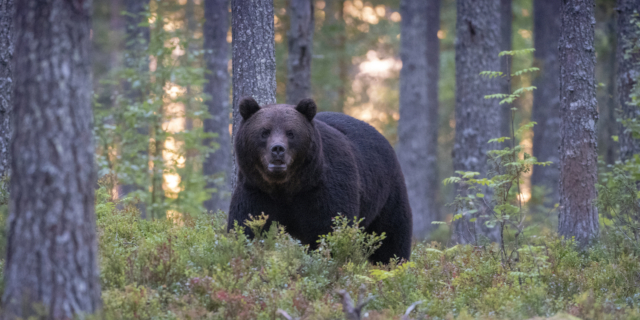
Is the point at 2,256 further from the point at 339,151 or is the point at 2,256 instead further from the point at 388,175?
the point at 388,175

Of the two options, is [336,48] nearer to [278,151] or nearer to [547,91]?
[547,91]

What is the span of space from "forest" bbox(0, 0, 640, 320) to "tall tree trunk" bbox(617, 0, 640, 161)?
0.04 m

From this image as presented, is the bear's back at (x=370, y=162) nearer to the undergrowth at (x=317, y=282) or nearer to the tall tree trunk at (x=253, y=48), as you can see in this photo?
the tall tree trunk at (x=253, y=48)

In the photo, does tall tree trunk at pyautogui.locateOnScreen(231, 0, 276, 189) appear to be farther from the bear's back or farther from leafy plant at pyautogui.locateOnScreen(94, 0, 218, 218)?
leafy plant at pyautogui.locateOnScreen(94, 0, 218, 218)

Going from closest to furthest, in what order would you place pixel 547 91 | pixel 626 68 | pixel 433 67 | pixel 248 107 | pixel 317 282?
pixel 317 282
pixel 248 107
pixel 626 68
pixel 547 91
pixel 433 67

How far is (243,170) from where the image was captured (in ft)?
20.2

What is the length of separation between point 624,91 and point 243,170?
306 inches

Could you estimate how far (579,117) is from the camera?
7254 millimetres

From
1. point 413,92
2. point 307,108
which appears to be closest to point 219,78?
point 413,92

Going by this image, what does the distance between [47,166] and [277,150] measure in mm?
2559

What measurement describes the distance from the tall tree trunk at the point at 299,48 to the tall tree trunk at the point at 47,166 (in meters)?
7.71

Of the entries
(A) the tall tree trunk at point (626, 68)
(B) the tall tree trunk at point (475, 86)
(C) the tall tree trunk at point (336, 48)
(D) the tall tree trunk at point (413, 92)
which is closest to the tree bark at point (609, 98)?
(D) the tall tree trunk at point (413, 92)

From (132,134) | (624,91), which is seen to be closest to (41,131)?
(132,134)

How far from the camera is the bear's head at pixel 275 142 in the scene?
5.78 m
